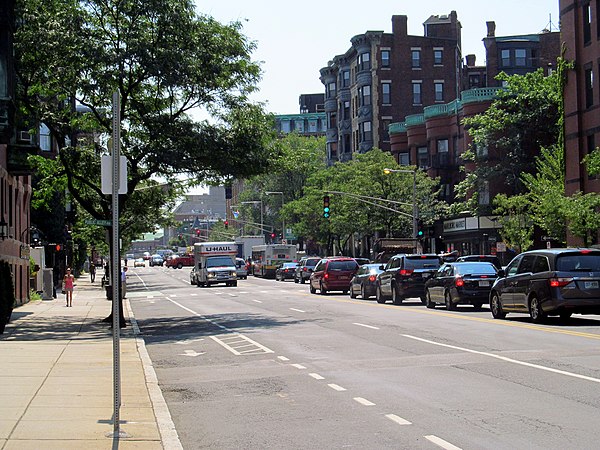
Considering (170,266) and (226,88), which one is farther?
(170,266)

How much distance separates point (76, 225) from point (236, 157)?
56.4 m

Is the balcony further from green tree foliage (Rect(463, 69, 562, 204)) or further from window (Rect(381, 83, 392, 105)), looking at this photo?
window (Rect(381, 83, 392, 105))

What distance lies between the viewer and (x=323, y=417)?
10.6 metres

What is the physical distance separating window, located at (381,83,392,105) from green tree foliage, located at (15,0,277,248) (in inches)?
2503

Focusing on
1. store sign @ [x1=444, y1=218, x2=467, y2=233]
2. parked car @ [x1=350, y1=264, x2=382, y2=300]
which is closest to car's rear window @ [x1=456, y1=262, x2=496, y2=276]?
parked car @ [x1=350, y1=264, x2=382, y2=300]

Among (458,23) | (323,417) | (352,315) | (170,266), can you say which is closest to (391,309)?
(352,315)

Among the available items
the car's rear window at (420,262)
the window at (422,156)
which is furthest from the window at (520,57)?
the car's rear window at (420,262)

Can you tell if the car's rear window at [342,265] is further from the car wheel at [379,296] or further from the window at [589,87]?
the window at [589,87]

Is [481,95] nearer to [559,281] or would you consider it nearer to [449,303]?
[449,303]

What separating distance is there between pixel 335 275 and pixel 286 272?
2818 cm

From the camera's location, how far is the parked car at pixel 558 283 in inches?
855

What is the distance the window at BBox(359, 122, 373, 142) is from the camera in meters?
92.4

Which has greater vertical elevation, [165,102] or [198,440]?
[165,102]

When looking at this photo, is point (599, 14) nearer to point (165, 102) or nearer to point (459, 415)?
point (165, 102)
